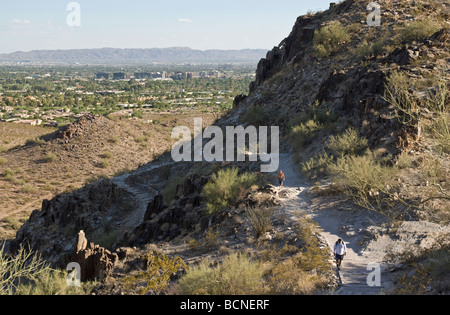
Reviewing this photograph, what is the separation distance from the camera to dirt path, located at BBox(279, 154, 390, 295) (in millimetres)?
7992

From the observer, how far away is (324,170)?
15.0 m

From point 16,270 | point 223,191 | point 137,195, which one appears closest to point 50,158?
point 137,195

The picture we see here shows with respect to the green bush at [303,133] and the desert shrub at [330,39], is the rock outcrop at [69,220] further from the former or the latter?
the desert shrub at [330,39]

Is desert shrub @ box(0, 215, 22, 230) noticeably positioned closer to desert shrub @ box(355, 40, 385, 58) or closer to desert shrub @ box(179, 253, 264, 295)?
desert shrub @ box(179, 253, 264, 295)

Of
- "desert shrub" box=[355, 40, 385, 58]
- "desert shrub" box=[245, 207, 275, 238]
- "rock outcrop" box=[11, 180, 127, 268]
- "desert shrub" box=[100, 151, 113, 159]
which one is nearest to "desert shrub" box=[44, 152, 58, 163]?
"desert shrub" box=[100, 151, 113, 159]

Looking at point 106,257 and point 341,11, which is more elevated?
point 341,11

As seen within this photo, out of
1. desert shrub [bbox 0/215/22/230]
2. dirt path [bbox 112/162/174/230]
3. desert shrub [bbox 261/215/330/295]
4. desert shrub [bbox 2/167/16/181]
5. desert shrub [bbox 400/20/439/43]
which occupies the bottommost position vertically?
desert shrub [bbox 0/215/22/230]

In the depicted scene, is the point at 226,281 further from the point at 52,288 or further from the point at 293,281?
the point at 52,288

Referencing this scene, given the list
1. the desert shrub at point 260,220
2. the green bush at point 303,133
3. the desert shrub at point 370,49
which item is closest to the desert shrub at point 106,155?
the green bush at point 303,133

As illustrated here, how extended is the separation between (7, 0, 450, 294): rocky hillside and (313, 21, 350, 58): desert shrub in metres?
0.07

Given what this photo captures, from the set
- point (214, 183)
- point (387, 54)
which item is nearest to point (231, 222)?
point (214, 183)
